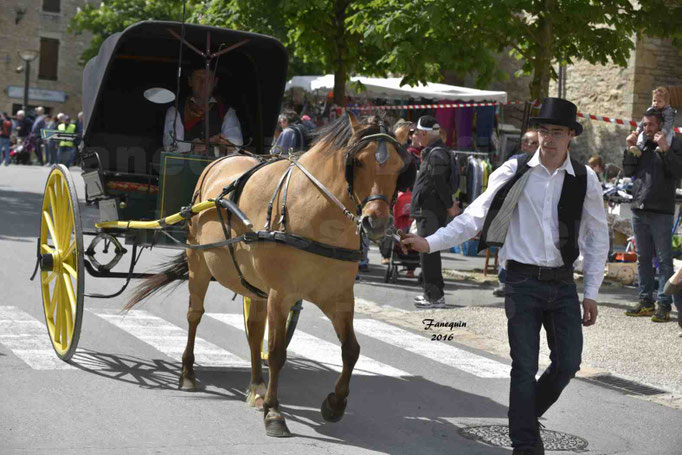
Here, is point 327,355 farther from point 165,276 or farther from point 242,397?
point 242,397

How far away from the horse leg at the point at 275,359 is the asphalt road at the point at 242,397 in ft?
0.33

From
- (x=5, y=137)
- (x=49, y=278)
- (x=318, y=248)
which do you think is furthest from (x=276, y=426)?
(x=5, y=137)

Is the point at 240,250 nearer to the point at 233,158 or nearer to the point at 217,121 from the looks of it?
the point at 233,158

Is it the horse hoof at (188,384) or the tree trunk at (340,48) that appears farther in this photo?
the tree trunk at (340,48)

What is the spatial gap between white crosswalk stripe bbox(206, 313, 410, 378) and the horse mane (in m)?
2.44

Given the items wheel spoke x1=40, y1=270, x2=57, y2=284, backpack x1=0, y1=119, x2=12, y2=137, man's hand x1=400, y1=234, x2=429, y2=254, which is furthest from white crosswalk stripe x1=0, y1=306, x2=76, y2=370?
backpack x1=0, y1=119, x2=12, y2=137

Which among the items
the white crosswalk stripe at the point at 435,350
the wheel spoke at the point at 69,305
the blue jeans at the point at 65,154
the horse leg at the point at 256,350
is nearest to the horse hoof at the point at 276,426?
the horse leg at the point at 256,350

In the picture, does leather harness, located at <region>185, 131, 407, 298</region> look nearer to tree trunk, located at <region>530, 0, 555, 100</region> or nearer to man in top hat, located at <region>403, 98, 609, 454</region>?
man in top hat, located at <region>403, 98, 609, 454</region>

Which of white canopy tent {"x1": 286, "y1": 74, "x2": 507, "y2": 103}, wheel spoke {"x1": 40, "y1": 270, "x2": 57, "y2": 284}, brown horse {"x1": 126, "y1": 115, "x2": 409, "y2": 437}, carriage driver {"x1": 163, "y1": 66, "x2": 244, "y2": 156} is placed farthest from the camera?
white canopy tent {"x1": 286, "y1": 74, "x2": 507, "y2": 103}

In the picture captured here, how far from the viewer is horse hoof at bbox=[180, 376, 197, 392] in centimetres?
695

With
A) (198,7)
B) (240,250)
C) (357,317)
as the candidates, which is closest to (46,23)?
(198,7)

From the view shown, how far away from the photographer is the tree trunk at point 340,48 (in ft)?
60.8

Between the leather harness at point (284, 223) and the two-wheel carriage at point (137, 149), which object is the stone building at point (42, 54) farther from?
the leather harness at point (284, 223)

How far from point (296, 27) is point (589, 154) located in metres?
9.73
